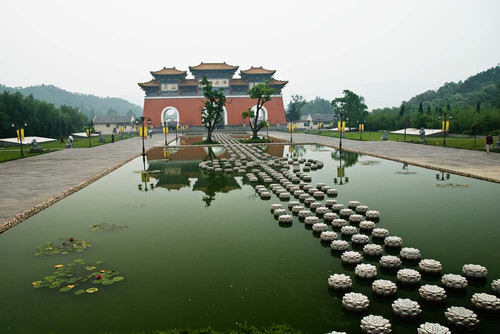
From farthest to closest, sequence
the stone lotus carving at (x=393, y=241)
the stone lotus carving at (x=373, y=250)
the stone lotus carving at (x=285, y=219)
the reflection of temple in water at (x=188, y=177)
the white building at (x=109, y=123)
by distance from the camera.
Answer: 1. the white building at (x=109, y=123)
2. the reflection of temple in water at (x=188, y=177)
3. the stone lotus carving at (x=285, y=219)
4. the stone lotus carving at (x=393, y=241)
5. the stone lotus carving at (x=373, y=250)

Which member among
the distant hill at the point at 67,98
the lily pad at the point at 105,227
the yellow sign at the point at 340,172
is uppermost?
the distant hill at the point at 67,98

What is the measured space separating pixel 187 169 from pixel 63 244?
9591 mm

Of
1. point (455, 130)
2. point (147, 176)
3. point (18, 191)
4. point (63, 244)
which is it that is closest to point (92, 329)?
point (63, 244)

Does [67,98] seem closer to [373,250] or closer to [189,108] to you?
[189,108]

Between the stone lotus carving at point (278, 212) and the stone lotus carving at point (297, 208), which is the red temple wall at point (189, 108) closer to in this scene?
the stone lotus carving at point (297, 208)

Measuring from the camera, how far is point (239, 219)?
27.7 feet

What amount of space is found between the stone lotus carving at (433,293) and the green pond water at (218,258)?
0.29 feet

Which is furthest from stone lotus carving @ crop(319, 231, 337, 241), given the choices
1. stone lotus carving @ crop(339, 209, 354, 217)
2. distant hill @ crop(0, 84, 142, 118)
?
distant hill @ crop(0, 84, 142, 118)

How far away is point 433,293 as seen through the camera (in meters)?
4.66

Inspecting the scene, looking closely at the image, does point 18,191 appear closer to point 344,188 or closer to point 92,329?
point 92,329

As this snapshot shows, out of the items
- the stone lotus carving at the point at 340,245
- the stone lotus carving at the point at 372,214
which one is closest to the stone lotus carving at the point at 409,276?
the stone lotus carving at the point at 340,245

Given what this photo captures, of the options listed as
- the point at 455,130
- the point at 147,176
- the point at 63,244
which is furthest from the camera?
the point at 455,130

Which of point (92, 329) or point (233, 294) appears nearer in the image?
point (92, 329)

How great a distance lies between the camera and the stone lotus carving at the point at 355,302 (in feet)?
14.6
